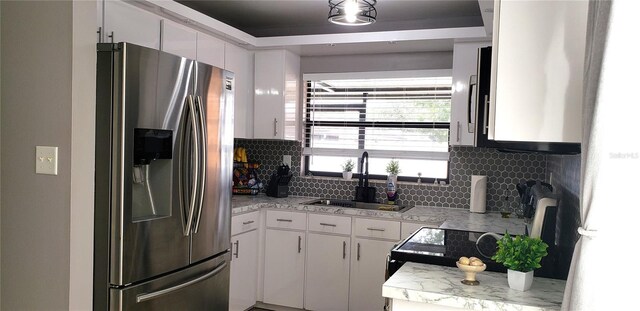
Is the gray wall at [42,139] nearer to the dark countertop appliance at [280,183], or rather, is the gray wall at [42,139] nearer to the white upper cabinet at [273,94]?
the white upper cabinet at [273,94]

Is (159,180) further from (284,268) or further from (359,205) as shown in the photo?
(359,205)

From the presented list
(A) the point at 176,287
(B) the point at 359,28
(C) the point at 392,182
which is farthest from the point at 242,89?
(A) the point at 176,287

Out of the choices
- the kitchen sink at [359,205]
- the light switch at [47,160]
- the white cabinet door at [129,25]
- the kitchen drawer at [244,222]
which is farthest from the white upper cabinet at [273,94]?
the light switch at [47,160]

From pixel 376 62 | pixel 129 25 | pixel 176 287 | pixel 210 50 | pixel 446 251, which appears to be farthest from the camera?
pixel 376 62

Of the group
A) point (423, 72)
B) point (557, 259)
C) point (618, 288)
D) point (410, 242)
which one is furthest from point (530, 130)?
point (423, 72)

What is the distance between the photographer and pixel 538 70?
146 cm

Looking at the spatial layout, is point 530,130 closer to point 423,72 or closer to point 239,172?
point 423,72

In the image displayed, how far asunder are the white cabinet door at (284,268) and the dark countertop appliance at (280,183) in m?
0.48

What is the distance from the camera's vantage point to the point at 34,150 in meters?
2.08

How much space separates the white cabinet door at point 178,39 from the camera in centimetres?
316

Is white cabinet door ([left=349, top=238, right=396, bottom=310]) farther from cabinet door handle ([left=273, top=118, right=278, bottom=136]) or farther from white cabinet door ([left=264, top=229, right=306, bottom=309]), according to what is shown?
cabinet door handle ([left=273, top=118, right=278, bottom=136])

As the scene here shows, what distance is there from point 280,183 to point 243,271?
894mm

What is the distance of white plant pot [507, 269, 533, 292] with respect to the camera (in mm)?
1696

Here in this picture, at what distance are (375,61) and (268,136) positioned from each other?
1.11 m
